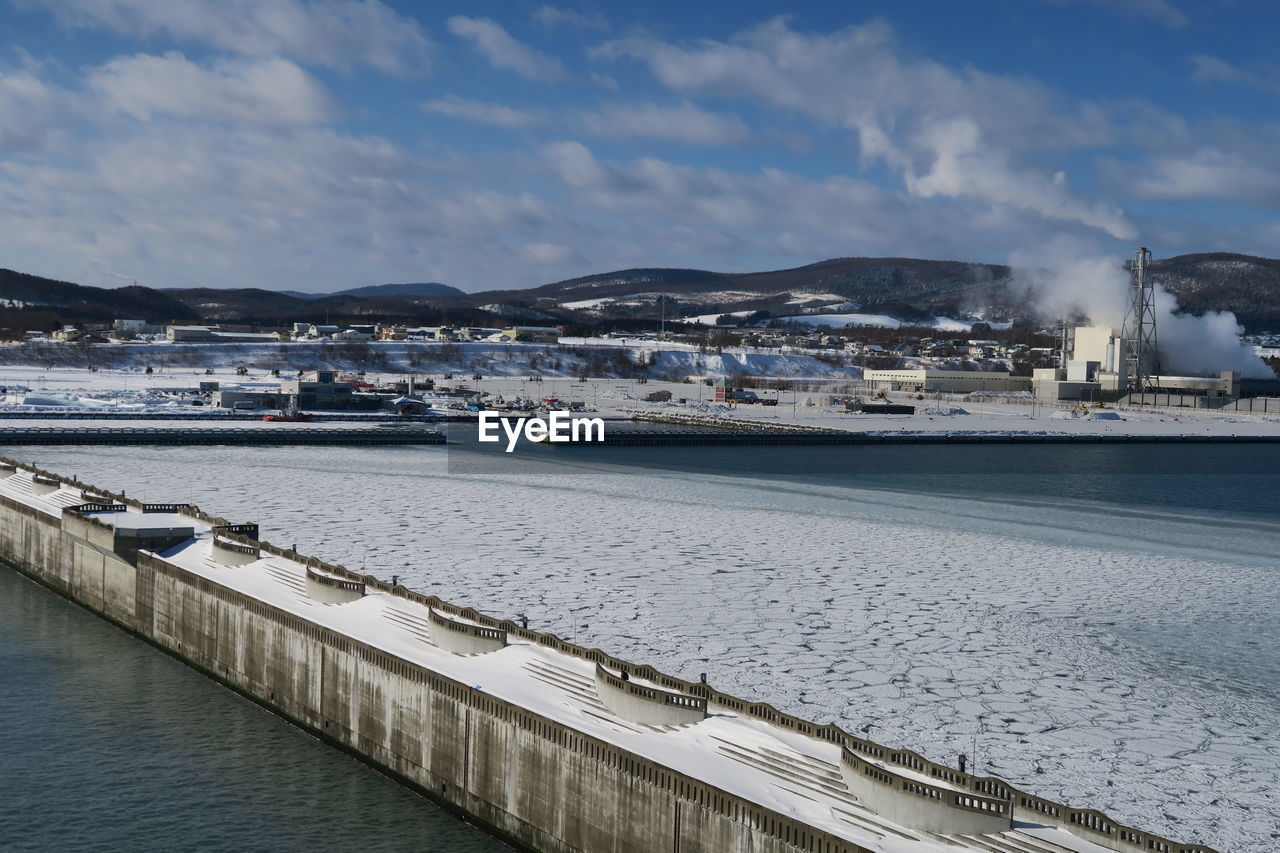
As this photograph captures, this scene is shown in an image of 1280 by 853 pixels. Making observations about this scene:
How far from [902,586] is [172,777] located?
16509mm

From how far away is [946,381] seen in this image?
13538 cm

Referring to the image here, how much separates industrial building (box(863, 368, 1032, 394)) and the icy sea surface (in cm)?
7654

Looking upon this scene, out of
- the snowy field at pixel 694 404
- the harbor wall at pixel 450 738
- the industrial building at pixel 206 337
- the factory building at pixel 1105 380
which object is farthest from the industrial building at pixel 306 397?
the industrial building at pixel 206 337

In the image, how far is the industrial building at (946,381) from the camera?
443 ft

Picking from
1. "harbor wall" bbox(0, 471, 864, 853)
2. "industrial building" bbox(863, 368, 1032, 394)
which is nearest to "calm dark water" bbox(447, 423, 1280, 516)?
"harbor wall" bbox(0, 471, 864, 853)

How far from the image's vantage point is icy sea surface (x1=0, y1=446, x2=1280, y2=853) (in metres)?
18.5

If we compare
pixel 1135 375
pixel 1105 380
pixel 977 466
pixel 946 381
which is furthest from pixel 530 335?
pixel 977 466

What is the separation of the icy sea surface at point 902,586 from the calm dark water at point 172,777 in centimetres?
529

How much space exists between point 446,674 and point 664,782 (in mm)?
5202

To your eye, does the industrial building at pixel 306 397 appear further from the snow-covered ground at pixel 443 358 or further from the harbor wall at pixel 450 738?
the harbor wall at pixel 450 738

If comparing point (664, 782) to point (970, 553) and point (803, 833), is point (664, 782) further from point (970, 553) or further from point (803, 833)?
point (970, 553)

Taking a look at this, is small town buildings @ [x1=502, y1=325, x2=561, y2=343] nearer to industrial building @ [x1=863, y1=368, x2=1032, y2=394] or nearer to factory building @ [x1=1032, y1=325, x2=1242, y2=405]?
industrial building @ [x1=863, y1=368, x2=1032, y2=394]

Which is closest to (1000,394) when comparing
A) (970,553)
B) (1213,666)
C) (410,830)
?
(970,553)

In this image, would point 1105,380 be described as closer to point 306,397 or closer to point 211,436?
point 306,397
